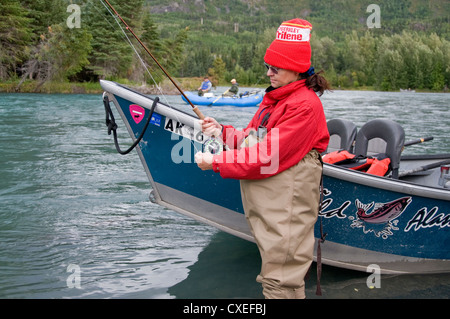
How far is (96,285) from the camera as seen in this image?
4.54 metres

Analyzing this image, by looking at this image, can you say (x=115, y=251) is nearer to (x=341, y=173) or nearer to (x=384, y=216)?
(x=341, y=173)

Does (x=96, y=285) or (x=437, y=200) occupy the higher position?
(x=437, y=200)

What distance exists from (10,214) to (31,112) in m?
16.7

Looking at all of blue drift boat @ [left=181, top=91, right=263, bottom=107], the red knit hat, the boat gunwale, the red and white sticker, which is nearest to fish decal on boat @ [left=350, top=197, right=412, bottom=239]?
the boat gunwale

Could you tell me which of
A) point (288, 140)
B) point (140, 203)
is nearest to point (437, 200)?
point (288, 140)

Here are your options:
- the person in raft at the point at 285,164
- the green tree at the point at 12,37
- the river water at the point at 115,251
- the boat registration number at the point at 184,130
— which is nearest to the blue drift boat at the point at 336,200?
the boat registration number at the point at 184,130

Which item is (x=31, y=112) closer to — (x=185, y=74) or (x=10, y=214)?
(x=10, y=214)

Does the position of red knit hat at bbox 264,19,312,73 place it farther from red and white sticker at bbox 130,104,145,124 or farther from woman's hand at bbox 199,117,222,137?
red and white sticker at bbox 130,104,145,124

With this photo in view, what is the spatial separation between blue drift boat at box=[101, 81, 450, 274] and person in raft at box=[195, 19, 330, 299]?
127 centimetres

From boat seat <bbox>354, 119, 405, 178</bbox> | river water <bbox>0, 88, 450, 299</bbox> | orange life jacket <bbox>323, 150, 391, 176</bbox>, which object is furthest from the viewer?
boat seat <bbox>354, 119, 405, 178</bbox>

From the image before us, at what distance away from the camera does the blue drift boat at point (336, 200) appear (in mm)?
4285

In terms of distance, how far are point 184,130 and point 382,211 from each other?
199 centimetres

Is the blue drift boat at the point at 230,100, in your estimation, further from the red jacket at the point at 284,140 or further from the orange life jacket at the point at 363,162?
the red jacket at the point at 284,140

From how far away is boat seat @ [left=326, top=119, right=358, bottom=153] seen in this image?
6.18 m
